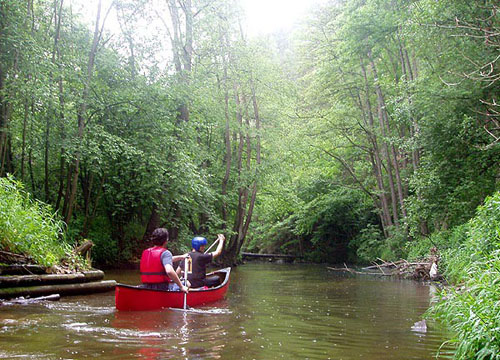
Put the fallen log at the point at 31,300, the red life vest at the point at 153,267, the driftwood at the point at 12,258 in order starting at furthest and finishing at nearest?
the driftwood at the point at 12,258, the red life vest at the point at 153,267, the fallen log at the point at 31,300

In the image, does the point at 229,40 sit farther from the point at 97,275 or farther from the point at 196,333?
the point at 196,333

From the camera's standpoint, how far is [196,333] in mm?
6184

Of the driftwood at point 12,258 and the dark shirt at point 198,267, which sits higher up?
the driftwood at point 12,258

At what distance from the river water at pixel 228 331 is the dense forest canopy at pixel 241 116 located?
426cm

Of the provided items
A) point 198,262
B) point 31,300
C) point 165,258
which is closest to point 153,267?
point 165,258

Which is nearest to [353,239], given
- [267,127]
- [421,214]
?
[267,127]

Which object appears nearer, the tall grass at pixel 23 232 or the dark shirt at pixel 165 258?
the dark shirt at pixel 165 258

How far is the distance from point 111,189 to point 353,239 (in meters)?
15.5

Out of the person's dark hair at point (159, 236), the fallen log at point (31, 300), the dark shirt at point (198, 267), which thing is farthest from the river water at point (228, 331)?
the person's dark hair at point (159, 236)

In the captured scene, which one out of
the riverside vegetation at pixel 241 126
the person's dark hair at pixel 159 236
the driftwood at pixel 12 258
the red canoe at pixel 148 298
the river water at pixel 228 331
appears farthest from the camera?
the riverside vegetation at pixel 241 126

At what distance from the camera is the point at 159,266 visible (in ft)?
28.1

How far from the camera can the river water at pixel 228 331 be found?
16.4 ft

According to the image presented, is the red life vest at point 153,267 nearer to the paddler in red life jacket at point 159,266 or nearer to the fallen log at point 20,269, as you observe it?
the paddler in red life jacket at point 159,266

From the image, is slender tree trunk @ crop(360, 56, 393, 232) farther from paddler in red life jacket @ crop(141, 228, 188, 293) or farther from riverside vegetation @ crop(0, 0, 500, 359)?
paddler in red life jacket @ crop(141, 228, 188, 293)
